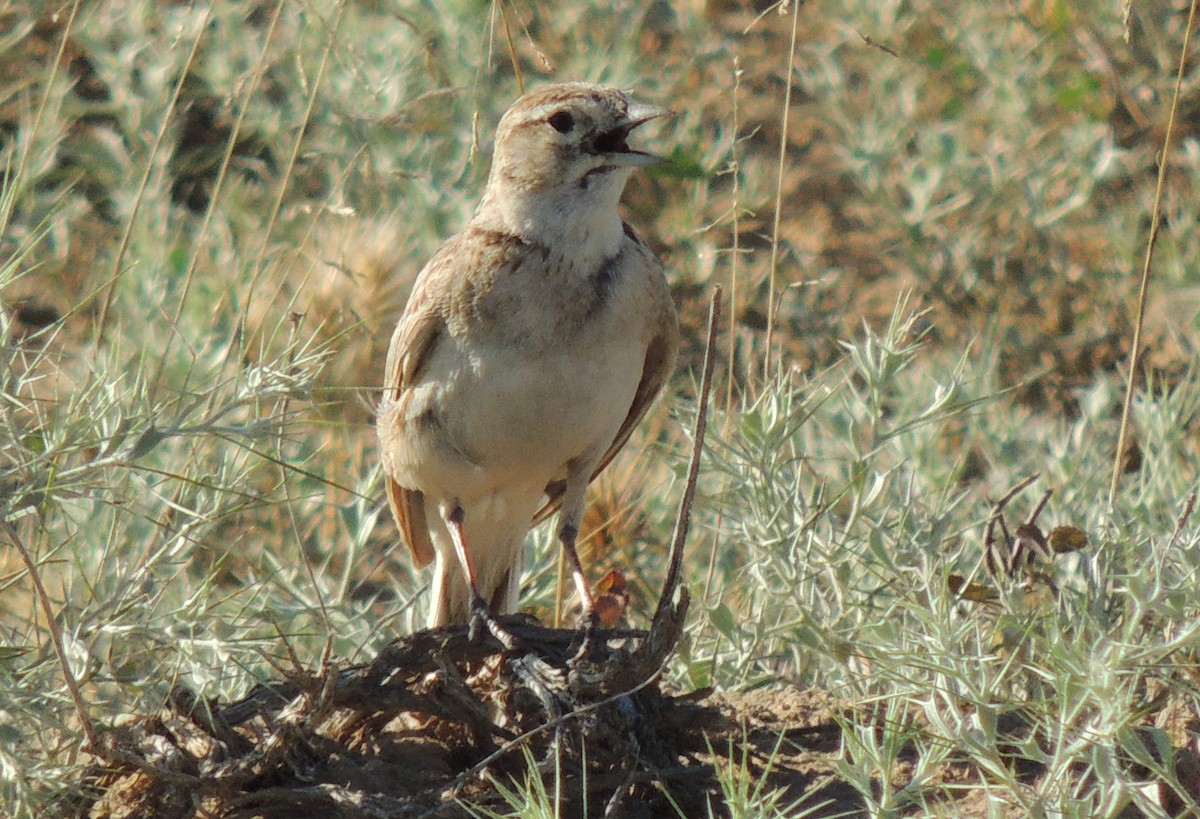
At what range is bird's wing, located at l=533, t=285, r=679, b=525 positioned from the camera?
181 inches

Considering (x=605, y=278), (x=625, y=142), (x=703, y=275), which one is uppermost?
(x=625, y=142)

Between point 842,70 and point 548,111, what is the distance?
3154 millimetres

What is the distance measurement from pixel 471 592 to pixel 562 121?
3.89 feet

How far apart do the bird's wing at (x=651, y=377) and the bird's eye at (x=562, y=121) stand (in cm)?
48

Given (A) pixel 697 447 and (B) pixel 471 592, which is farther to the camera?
(B) pixel 471 592

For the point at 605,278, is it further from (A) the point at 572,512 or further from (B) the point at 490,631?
(B) the point at 490,631

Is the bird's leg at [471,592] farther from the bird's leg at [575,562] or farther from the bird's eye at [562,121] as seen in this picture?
the bird's eye at [562,121]

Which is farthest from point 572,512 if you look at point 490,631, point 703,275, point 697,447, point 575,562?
point 703,275

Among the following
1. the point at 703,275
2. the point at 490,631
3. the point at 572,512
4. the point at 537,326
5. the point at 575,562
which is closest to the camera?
the point at 490,631

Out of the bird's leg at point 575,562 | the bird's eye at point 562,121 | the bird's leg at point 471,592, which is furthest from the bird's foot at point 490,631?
the bird's eye at point 562,121

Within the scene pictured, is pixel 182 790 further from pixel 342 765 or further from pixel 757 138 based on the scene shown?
pixel 757 138

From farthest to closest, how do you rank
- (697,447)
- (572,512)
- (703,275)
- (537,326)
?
(703,275)
(572,512)
(537,326)
(697,447)

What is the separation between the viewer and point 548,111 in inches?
175

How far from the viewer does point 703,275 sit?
6.86 m
